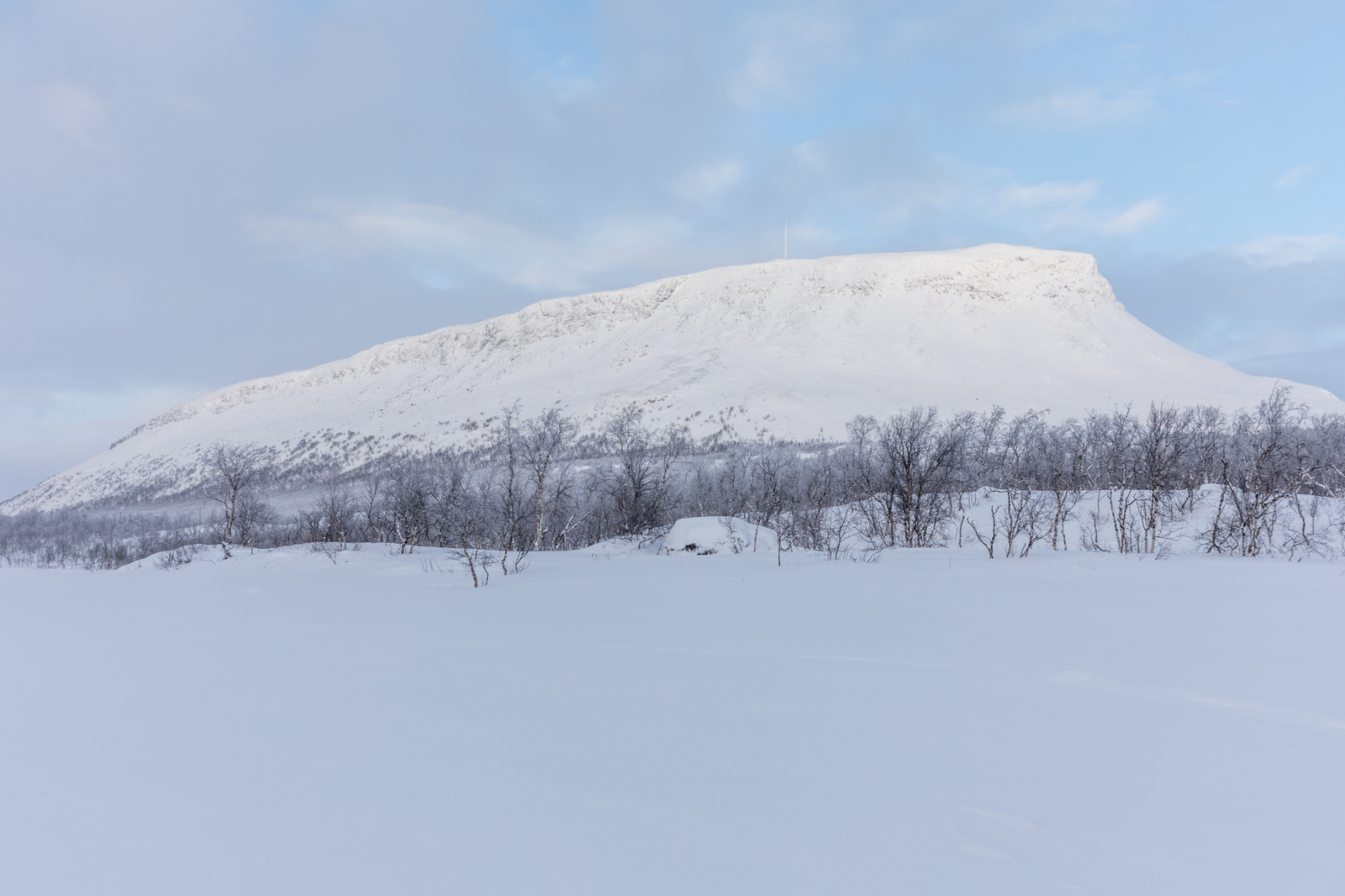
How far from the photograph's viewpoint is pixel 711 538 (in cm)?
2212

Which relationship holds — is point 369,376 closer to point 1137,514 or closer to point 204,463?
point 204,463

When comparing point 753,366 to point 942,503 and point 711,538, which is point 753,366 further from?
point 711,538

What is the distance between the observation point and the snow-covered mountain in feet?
350

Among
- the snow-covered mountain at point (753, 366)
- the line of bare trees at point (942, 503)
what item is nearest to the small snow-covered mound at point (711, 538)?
the line of bare trees at point (942, 503)

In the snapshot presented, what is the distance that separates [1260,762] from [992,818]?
2053mm

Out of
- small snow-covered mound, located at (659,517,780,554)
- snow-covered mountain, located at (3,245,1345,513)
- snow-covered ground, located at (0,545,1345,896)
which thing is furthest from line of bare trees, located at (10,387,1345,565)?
snow-covered mountain, located at (3,245,1345,513)

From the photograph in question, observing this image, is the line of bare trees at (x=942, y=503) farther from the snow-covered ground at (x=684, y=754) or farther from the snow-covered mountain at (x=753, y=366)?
the snow-covered mountain at (x=753, y=366)

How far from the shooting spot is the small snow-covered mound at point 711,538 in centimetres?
2162

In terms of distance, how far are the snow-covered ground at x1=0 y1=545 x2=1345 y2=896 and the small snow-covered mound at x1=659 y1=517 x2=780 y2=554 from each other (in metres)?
13.6

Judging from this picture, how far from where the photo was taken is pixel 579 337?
17662 cm

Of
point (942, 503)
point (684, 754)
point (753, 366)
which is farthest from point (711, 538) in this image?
point (753, 366)

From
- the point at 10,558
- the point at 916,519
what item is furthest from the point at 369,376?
the point at 916,519

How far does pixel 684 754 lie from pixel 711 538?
1857 cm

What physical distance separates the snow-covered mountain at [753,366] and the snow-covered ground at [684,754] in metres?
87.5
